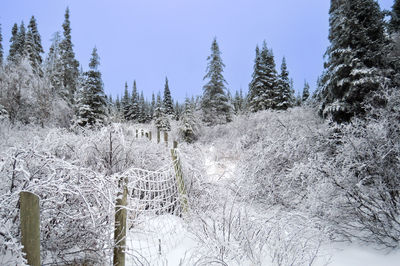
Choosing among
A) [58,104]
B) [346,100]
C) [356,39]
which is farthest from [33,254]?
[58,104]

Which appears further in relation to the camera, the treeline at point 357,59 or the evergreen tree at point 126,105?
the evergreen tree at point 126,105

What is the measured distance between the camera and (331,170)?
3.44 meters

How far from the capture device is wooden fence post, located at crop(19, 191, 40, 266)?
116cm

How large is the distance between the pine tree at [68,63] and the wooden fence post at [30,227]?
21.7 m

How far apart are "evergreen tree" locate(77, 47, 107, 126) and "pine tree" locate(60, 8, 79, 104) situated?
4.45 m

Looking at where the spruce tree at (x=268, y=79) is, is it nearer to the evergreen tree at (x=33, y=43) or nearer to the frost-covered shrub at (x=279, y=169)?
the frost-covered shrub at (x=279, y=169)

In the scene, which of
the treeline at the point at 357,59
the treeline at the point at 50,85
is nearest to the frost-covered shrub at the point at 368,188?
the treeline at the point at 357,59

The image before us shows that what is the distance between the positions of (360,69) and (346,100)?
118 cm

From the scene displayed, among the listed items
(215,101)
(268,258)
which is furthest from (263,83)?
(268,258)

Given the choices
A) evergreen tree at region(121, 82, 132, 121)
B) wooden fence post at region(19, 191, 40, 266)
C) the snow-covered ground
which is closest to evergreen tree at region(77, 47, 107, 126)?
the snow-covered ground

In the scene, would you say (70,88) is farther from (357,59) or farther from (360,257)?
(360,257)

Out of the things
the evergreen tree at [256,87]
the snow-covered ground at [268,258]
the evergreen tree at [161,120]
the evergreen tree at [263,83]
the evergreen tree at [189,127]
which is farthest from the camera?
the evergreen tree at [161,120]

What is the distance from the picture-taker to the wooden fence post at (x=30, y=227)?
3.81ft

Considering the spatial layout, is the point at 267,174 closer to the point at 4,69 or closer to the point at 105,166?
the point at 105,166
